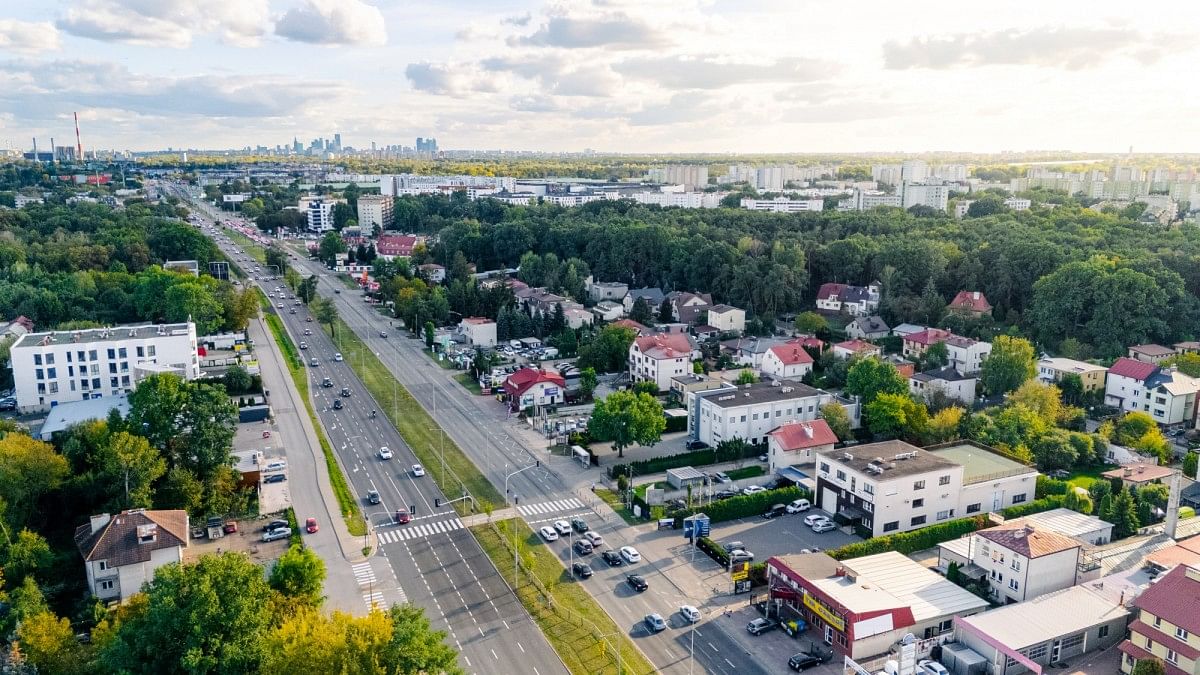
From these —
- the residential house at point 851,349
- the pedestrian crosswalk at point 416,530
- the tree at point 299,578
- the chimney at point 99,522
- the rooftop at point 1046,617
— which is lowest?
the pedestrian crosswalk at point 416,530

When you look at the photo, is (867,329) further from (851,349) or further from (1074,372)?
(1074,372)

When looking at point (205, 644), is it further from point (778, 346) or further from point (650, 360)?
Result: point (778, 346)

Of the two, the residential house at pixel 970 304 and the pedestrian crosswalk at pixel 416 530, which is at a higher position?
the residential house at pixel 970 304

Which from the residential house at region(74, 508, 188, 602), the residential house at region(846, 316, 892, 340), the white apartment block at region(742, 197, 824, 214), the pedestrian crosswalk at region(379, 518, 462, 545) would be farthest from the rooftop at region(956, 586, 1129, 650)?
the white apartment block at region(742, 197, 824, 214)

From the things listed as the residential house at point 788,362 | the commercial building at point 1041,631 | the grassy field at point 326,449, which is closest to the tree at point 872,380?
the residential house at point 788,362

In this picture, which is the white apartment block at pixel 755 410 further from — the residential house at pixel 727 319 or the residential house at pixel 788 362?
the residential house at pixel 727 319

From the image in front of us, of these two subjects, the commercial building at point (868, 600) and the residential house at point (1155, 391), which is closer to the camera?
the commercial building at point (868, 600)
